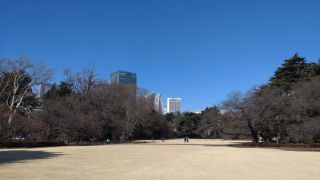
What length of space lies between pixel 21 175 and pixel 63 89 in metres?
59.0

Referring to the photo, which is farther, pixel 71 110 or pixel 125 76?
pixel 125 76

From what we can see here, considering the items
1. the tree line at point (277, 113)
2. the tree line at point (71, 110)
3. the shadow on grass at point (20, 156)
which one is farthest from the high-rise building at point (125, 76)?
the shadow on grass at point (20, 156)

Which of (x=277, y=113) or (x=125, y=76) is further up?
(x=125, y=76)

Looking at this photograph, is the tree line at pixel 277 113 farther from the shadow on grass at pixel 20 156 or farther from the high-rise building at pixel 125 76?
the high-rise building at pixel 125 76

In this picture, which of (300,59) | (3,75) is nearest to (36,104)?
(3,75)

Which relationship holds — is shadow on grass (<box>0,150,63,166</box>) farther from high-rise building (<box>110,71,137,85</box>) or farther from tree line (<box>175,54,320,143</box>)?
high-rise building (<box>110,71,137,85</box>)

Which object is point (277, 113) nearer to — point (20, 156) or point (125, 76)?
Result: point (20, 156)

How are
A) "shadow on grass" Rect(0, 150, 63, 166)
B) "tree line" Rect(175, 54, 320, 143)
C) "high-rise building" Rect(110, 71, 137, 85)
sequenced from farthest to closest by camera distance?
"high-rise building" Rect(110, 71, 137, 85)
"tree line" Rect(175, 54, 320, 143)
"shadow on grass" Rect(0, 150, 63, 166)

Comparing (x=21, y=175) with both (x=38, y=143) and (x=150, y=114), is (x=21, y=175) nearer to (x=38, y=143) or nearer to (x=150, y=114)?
(x=38, y=143)

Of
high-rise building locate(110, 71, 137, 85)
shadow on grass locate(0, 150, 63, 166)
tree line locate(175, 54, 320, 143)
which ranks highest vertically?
high-rise building locate(110, 71, 137, 85)

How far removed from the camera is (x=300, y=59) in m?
58.3

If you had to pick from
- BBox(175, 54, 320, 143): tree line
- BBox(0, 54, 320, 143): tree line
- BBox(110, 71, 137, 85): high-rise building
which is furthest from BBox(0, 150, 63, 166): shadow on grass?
BBox(110, 71, 137, 85): high-rise building

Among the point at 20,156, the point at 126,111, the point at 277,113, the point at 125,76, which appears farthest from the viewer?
the point at 125,76

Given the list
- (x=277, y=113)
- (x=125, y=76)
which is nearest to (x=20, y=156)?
(x=277, y=113)
